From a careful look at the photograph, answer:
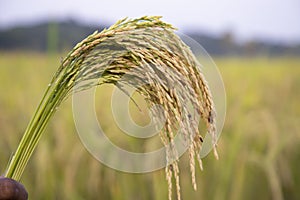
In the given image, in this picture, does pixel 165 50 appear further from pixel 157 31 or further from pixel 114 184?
pixel 114 184

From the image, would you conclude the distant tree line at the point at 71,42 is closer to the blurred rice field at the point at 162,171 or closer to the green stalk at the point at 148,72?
the blurred rice field at the point at 162,171

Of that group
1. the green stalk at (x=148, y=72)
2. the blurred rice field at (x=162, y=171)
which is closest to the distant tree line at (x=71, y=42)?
the blurred rice field at (x=162, y=171)

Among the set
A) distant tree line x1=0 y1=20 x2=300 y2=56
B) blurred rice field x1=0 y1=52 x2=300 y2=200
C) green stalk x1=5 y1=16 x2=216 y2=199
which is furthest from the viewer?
distant tree line x1=0 y1=20 x2=300 y2=56

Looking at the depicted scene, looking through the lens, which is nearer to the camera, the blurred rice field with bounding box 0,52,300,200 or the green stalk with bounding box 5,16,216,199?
the green stalk with bounding box 5,16,216,199

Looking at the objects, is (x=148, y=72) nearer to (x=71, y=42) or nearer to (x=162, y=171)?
(x=162, y=171)

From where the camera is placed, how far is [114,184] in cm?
240

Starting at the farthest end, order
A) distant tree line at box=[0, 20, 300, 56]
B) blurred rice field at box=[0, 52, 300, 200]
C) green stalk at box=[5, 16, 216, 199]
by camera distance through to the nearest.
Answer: distant tree line at box=[0, 20, 300, 56] → blurred rice field at box=[0, 52, 300, 200] → green stalk at box=[5, 16, 216, 199]

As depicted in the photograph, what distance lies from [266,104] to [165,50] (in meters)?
3.61

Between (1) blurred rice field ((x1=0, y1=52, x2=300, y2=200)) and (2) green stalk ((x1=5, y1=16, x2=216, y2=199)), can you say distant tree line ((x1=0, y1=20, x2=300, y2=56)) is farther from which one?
(2) green stalk ((x1=5, y1=16, x2=216, y2=199))

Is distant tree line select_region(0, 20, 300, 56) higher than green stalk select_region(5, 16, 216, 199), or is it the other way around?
green stalk select_region(5, 16, 216, 199)

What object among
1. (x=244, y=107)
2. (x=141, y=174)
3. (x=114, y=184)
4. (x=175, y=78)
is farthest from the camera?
(x=244, y=107)

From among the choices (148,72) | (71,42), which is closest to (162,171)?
(148,72)

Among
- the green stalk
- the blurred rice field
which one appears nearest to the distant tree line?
the blurred rice field

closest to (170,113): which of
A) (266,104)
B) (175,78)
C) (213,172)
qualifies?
(175,78)
